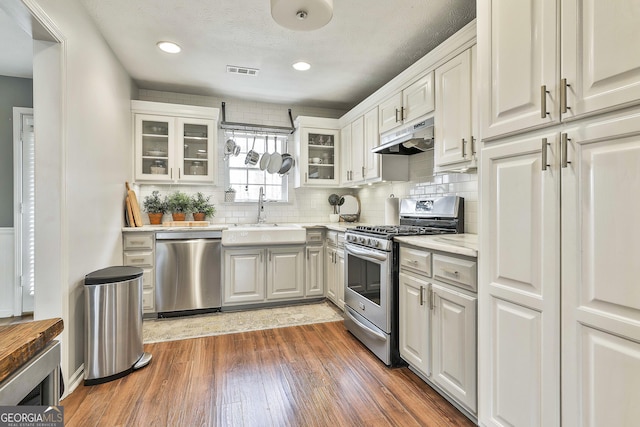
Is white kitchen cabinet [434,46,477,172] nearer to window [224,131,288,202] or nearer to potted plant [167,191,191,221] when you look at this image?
window [224,131,288,202]

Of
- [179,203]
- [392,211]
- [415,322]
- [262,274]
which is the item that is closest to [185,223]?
[179,203]

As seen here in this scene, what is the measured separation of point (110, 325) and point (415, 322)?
79.7 inches

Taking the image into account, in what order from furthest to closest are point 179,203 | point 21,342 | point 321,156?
point 321,156, point 179,203, point 21,342

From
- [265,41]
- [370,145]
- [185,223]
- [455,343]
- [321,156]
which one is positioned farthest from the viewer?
[321,156]

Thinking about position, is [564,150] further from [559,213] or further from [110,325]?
[110,325]

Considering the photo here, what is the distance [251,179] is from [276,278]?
4.68 ft

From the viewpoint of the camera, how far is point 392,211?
342 cm

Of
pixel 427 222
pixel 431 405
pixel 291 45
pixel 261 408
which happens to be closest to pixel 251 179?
pixel 291 45

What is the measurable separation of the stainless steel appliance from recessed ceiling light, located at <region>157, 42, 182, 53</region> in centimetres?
221

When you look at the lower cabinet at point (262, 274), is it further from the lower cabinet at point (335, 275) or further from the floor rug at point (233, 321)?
the lower cabinet at point (335, 275)

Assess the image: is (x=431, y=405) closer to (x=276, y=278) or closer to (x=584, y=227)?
(x=584, y=227)

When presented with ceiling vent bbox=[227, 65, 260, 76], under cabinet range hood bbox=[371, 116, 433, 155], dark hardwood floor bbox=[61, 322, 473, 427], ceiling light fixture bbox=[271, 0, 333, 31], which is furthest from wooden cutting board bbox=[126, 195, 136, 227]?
under cabinet range hood bbox=[371, 116, 433, 155]

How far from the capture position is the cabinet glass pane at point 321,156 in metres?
4.12

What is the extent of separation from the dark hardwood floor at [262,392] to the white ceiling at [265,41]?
254 centimetres
